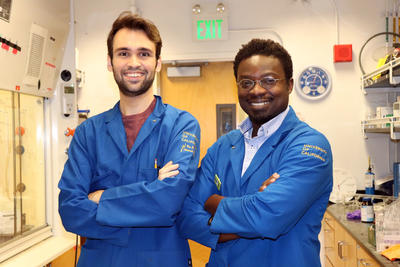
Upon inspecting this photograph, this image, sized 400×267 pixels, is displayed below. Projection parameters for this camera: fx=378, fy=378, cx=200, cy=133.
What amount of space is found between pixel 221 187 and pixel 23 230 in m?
1.62

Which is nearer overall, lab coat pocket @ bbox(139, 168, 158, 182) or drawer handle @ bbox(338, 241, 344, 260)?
lab coat pocket @ bbox(139, 168, 158, 182)

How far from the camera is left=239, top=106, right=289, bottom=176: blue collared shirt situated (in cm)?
161

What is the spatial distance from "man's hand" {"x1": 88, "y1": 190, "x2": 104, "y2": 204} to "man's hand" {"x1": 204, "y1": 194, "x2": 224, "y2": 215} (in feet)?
1.55

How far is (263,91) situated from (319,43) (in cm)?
283

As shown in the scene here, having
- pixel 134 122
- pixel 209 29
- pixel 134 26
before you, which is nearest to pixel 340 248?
pixel 134 122

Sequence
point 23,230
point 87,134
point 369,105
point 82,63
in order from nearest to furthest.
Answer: point 87,134, point 23,230, point 369,105, point 82,63

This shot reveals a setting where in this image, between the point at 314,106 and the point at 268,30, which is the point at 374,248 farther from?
the point at 268,30

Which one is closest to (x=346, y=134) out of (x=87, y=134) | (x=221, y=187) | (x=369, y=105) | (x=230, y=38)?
(x=369, y=105)

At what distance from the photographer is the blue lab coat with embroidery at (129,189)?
1578 millimetres

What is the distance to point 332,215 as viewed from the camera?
123 inches

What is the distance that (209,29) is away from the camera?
4.13m

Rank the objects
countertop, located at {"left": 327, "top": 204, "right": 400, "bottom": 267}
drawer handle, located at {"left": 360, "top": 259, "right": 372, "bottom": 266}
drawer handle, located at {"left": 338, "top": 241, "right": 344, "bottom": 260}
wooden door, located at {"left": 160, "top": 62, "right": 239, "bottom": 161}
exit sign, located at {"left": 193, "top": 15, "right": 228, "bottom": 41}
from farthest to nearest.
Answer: wooden door, located at {"left": 160, "top": 62, "right": 239, "bottom": 161} → exit sign, located at {"left": 193, "top": 15, "right": 228, "bottom": 41} → drawer handle, located at {"left": 338, "top": 241, "right": 344, "bottom": 260} → drawer handle, located at {"left": 360, "top": 259, "right": 372, "bottom": 266} → countertop, located at {"left": 327, "top": 204, "right": 400, "bottom": 267}

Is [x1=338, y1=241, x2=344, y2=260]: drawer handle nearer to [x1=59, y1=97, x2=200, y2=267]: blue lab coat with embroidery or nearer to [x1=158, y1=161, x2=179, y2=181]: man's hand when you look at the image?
[x1=59, y1=97, x2=200, y2=267]: blue lab coat with embroidery

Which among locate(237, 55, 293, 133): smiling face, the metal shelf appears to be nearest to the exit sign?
the metal shelf
